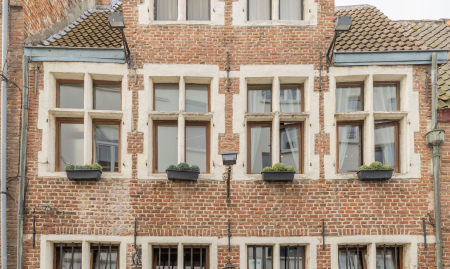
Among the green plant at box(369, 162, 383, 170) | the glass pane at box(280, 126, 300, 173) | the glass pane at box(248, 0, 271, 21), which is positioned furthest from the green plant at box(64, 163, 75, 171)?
the green plant at box(369, 162, 383, 170)

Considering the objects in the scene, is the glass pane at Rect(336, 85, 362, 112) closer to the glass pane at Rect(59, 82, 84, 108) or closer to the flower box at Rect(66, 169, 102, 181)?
the flower box at Rect(66, 169, 102, 181)

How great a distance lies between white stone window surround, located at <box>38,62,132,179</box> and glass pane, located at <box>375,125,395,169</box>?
4789mm

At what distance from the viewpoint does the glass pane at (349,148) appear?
286 inches

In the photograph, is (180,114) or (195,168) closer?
(195,168)

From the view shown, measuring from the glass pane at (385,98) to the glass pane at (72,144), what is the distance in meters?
5.80

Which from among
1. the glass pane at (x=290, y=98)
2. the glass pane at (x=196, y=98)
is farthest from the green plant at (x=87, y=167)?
the glass pane at (x=290, y=98)

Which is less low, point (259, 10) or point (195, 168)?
point (259, 10)

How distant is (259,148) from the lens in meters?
7.28

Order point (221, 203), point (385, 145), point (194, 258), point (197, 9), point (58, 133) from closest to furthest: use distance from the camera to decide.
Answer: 1. point (221, 203)
2. point (194, 258)
3. point (58, 133)
4. point (385, 145)
5. point (197, 9)

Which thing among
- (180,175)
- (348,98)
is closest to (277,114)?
(348,98)

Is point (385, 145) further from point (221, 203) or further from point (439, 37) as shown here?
point (439, 37)

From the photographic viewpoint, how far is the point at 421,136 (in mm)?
7055

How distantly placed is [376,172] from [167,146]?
3.92 m

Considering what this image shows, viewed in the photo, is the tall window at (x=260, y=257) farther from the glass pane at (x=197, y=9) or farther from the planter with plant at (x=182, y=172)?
the glass pane at (x=197, y=9)
